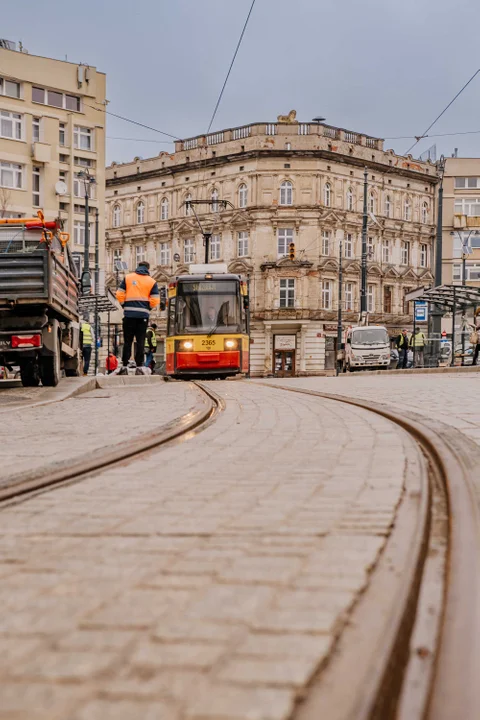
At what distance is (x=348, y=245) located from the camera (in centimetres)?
6494

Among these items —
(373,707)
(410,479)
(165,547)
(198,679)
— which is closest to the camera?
(373,707)

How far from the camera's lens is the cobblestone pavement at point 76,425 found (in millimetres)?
5980

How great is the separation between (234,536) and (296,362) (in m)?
58.4

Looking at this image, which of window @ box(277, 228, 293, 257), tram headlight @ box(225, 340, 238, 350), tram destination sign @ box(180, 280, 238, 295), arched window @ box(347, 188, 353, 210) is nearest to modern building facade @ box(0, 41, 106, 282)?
window @ box(277, 228, 293, 257)

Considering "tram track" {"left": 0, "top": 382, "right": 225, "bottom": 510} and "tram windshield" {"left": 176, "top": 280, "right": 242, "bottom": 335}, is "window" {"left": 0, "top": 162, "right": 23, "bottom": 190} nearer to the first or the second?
"tram windshield" {"left": 176, "top": 280, "right": 242, "bottom": 335}

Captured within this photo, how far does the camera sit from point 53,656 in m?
2.04

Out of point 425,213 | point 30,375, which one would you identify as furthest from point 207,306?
point 425,213

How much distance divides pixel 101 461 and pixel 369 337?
36786mm

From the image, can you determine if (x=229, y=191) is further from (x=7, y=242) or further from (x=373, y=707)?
(x=373, y=707)

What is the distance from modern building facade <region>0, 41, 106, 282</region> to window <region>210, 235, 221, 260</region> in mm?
14189

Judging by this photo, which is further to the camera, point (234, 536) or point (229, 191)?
point (229, 191)

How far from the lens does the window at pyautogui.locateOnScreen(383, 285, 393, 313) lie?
65.9 metres

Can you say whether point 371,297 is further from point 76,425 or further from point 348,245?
A: point 76,425

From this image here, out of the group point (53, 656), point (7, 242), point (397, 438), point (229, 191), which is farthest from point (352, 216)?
point (53, 656)
